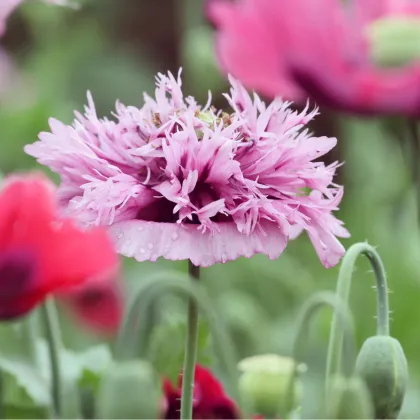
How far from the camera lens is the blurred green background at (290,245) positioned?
0.98 m

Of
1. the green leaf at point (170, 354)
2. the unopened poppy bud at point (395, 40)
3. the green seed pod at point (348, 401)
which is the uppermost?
the unopened poppy bud at point (395, 40)

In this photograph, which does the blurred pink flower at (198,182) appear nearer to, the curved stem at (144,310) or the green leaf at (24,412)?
the curved stem at (144,310)

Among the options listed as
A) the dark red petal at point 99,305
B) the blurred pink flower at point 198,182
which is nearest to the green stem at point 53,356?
the blurred pink flower at point 198,182

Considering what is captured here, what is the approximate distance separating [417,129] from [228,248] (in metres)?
0.19

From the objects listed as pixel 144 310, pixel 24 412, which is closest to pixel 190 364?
pixel 144 310

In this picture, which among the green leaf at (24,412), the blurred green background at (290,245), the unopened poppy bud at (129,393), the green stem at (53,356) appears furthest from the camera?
the blurred green background at (290,245)

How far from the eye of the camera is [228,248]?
0.43m

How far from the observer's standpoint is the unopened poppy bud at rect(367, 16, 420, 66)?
65 cm

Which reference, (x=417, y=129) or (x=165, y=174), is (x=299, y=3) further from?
(x=165, y=174)

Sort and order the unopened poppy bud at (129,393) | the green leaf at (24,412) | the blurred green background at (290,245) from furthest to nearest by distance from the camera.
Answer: the blurred green background at (290,245) → the green leaf at (24,412) → the unopened poppy bud at (129,393)

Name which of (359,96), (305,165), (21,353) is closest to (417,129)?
(359,96)

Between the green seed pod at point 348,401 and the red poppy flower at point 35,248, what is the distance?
0.25ft

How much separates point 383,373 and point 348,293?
3 centimetres

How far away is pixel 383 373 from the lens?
42 centimetres
